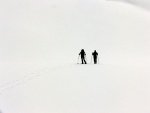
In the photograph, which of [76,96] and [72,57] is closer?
[76,96]

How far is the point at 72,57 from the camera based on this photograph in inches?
1705

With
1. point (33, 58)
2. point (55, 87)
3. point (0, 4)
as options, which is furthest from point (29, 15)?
point (55, 87)

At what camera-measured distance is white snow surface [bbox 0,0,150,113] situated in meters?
12.2

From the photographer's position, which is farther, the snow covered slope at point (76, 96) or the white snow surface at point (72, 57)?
the white snow surface at point (72, 57)

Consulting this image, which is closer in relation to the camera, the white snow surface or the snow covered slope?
the snow covered slope

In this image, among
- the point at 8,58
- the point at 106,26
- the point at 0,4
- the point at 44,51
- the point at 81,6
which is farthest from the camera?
the point at 81,6

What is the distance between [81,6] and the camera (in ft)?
220

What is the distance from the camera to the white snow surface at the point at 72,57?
39.9 ft

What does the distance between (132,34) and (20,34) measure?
805 inches

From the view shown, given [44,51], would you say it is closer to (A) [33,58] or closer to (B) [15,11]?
(A) [33,58]

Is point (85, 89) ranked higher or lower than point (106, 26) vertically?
lower

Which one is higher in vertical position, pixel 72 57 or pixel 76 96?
pixel 72 57

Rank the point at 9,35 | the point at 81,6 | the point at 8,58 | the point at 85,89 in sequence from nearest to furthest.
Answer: the point at 85,89
the point at 8,58
the point at 9,35
the point at 81,6

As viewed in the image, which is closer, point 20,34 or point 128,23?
point 20,34
